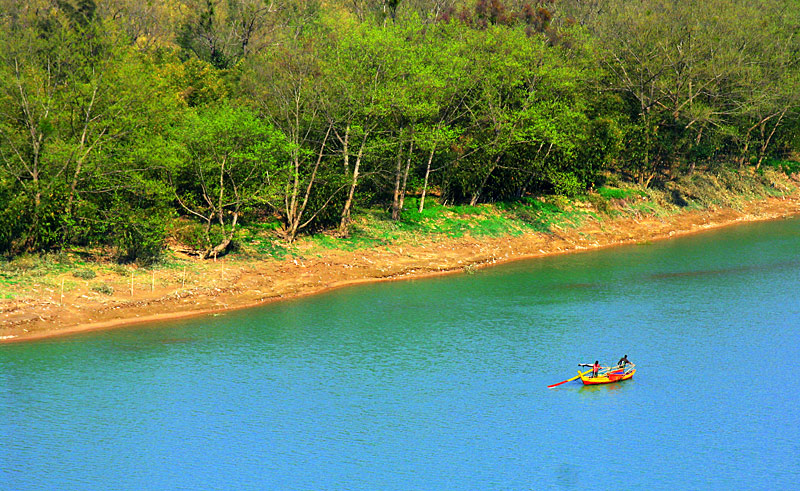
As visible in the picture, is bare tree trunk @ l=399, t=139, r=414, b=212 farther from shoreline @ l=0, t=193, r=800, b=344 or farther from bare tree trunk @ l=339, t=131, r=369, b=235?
shoreline @ l=0, t=193, r=800, b=344

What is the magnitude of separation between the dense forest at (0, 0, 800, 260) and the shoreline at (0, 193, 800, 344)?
13.1 feet

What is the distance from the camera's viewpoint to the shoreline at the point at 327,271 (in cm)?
4000

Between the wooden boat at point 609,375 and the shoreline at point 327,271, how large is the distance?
67.6 feet

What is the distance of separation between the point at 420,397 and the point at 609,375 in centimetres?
806

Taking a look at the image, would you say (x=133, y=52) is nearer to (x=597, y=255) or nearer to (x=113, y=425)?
(x=113, y=425)

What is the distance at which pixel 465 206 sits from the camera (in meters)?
64.5

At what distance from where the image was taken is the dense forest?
45062 mm

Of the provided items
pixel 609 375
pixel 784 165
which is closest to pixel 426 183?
pixel 609 375

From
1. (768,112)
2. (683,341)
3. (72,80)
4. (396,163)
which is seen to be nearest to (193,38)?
(396,163)

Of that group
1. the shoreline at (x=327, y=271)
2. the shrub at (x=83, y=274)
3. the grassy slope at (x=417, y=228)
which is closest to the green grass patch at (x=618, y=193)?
the grassy slope at (x=417, y=228)

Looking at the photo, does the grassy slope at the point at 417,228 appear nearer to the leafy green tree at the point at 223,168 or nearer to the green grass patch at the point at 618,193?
the green grass patch at the point at 618,193

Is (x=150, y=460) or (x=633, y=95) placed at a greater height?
(x=633, y=95)

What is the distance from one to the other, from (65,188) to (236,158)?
34.4 ft

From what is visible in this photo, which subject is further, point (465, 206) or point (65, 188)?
point (465, 206)
